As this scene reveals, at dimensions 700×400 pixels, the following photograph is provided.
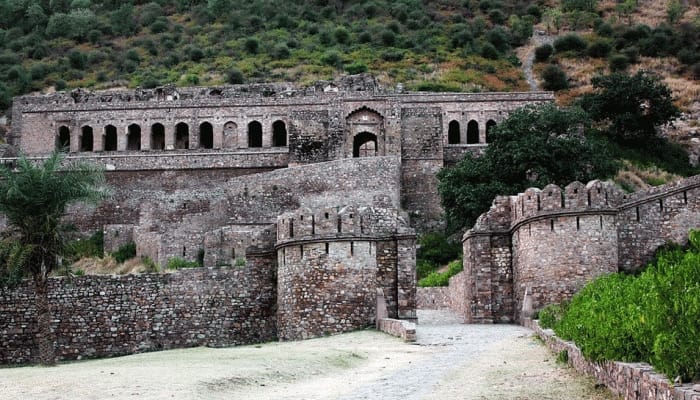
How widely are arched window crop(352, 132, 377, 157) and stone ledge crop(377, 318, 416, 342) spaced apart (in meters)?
32.4

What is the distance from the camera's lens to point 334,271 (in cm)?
2391

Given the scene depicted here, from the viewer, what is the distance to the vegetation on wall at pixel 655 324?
10766 mm

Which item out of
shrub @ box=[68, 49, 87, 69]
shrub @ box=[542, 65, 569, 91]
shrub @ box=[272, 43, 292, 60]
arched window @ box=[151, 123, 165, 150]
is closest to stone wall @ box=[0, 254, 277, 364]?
arched window @ box=[151, 123, 165, 150]

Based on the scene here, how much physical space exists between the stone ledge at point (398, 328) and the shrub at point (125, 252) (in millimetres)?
21566

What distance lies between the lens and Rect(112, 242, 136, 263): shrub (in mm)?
42869

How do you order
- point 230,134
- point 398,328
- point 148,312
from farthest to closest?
1. point 230,134
2. point 148,312
3. point 398,328

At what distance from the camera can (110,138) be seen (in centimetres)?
6203

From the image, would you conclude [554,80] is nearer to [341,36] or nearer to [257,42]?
[341,36]

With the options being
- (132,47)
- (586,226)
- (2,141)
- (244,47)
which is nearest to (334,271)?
(586,226)

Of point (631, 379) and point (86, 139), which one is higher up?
point (86, 139)

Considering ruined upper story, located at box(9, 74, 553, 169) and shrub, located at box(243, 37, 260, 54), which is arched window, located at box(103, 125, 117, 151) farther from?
shrub, located at box(243, 37, 260, 54)

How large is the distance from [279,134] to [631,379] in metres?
49.8

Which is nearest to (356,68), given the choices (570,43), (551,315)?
(570,43)

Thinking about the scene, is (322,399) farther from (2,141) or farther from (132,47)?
(132,47)
